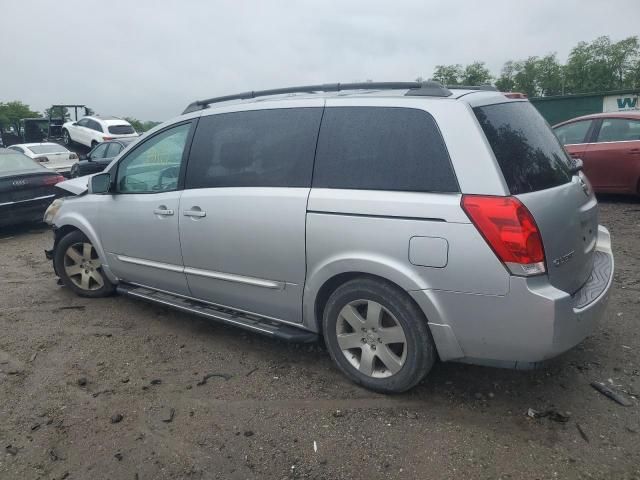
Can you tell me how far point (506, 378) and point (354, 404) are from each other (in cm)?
101

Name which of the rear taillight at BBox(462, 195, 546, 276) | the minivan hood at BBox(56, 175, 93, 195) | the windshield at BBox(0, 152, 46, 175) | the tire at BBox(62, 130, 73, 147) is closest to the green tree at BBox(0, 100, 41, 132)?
the tire at BBox(62, 130, 73, 147)

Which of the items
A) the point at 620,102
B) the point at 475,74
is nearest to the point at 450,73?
the point at 475,74

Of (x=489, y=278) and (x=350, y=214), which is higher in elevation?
(x=350, y=214)

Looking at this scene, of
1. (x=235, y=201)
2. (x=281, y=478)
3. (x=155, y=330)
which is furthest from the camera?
(x=155, y=330)

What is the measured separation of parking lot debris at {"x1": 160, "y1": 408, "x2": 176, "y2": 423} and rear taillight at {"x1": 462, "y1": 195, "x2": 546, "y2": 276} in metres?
2.04

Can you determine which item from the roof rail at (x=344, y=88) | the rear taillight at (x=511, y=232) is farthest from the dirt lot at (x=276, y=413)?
the roof rail at (x=344, y=88)

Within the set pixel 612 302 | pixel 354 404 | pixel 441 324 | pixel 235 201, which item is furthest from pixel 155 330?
pixel 612 302

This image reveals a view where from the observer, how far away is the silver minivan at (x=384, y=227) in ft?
8.78

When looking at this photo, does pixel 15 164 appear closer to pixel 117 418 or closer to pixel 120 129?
pixel 117 418

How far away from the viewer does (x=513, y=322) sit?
8.70ft

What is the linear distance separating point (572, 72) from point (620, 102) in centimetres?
3603

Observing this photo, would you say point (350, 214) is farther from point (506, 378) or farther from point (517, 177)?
point (506, 378)

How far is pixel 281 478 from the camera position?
2520mm

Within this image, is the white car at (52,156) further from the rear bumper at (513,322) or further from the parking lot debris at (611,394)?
the parking lot debris at (611,394)
